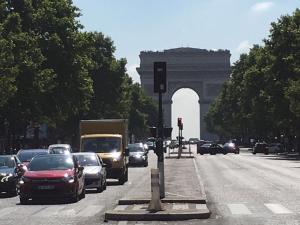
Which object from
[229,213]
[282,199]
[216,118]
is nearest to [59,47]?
[282,199]

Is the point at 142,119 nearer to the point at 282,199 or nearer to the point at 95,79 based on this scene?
the point at 95,79

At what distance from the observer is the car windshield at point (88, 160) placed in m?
28.6

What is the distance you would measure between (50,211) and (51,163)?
4.59 m

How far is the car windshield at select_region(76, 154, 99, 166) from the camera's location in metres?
28.6

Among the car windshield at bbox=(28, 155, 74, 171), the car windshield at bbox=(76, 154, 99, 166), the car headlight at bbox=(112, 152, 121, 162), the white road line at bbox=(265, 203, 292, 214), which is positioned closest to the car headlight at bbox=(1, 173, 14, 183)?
the car windshield at bbox=(28, 155, 74, 171)

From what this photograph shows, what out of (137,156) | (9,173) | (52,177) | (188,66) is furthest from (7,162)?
(188,66)

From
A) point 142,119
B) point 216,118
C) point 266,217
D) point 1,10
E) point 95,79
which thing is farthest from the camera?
point 216,118

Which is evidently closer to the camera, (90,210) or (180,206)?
(180,206)

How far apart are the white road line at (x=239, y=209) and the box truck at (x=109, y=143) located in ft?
33.4

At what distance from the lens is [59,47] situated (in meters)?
57.5

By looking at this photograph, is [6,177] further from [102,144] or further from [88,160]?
[102,144]

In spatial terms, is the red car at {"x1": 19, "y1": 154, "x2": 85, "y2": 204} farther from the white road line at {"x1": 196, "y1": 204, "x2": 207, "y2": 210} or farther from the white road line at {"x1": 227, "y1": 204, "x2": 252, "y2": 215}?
the white road line at {"x1": 227, "y1": 204, "x2": 252, "y2": 215}

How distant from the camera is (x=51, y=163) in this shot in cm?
2473

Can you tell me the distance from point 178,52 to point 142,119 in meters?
47.1
